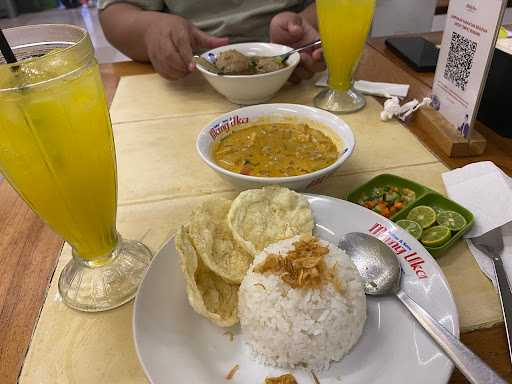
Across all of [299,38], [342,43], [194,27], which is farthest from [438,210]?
[194,27]

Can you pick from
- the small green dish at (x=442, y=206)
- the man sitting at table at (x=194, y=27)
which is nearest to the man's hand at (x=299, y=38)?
the man sitting at table at (x=194, y=27)

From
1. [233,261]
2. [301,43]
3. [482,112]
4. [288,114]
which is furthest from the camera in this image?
[301,43]

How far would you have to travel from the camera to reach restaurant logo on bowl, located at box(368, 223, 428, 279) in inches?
39.5

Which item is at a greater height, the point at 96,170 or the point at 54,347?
the point at 96,170

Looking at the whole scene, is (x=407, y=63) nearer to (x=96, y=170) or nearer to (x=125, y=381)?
(x=96, y=170)

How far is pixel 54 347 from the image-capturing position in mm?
989

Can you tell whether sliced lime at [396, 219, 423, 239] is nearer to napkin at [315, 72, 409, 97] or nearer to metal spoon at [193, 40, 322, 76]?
napkin at [315, 72, 409, 97]

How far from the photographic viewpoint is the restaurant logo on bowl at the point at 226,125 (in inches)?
59.9

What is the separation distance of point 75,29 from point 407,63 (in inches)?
80.2

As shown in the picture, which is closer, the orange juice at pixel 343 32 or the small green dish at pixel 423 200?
the small green dish at pixel 423 200

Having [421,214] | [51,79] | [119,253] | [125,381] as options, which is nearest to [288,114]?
[421,214]

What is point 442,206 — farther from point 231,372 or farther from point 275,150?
point 231,372

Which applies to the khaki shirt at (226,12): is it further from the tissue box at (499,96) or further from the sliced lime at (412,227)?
the sliced lime at (412,227)

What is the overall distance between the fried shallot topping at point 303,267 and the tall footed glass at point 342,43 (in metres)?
1.17
